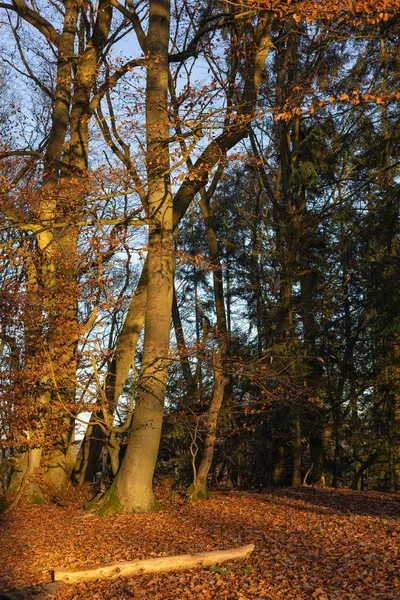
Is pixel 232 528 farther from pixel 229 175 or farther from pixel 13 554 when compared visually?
pixel 229 175

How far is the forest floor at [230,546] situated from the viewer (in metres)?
5.45

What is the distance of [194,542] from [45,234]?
6522 millimetres

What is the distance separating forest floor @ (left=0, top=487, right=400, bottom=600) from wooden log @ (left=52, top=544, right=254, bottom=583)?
0.28 ft

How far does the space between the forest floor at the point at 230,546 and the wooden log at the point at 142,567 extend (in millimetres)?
85

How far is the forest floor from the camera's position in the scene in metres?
5.45

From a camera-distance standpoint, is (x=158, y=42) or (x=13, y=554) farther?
(x=158, y=42)

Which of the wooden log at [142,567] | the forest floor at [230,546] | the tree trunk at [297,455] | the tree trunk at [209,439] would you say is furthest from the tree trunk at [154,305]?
the tree trunk at [297,455]

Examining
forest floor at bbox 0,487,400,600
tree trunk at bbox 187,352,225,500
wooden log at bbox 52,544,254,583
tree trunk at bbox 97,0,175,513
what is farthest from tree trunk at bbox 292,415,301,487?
wooden log at bbox 52,544,254,583

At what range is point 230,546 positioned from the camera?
269 inches

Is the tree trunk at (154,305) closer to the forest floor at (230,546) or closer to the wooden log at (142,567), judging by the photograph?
the forest floor at (230,546)

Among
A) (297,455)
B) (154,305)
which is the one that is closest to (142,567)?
(154,305)

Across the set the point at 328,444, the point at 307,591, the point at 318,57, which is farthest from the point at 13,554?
the point at 318,57

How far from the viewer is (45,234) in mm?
11484

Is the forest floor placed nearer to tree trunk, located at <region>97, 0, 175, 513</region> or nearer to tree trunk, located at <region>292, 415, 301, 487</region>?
tree trunk, located at <region>97, 0, 175, 513</region>
